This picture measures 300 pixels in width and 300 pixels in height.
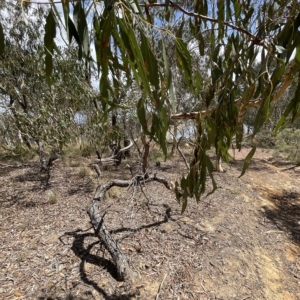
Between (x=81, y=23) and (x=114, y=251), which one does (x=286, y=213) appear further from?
(x=81, y=23)

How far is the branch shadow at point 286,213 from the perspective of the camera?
394 centimetres

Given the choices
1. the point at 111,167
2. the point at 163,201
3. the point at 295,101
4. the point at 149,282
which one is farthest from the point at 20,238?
the point at 111,167

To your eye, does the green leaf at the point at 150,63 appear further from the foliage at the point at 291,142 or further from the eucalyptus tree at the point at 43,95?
the foliage at the point at 291,142

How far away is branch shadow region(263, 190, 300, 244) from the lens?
155 inches

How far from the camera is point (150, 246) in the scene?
9.61 feet

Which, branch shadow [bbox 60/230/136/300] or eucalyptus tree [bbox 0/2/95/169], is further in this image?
eucalyptus tree [bbox 0/2/95/169]

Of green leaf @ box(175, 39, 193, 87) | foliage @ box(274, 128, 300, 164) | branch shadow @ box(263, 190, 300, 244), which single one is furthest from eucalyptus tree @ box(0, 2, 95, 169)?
foliage @ box(274, 128, 300, 164)

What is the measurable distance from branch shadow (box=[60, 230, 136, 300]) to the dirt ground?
0.03 feet

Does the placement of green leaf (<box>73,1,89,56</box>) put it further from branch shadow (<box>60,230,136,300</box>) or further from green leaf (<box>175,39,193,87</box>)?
branch shadow (<box>60,230,136,300</box>)

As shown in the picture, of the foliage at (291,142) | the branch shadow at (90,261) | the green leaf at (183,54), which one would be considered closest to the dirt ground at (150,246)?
the branch shadow at (90,261)

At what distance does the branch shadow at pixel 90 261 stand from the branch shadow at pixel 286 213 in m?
2.68

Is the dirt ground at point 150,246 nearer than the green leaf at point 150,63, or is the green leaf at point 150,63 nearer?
the green leaf at point 150,63

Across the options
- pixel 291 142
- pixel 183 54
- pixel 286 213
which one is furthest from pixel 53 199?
pixel 291 142

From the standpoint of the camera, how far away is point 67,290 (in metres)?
2.24
